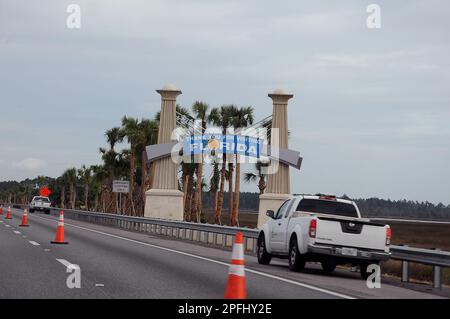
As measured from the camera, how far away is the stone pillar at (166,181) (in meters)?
49.5

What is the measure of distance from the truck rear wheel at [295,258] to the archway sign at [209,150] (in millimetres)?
27891

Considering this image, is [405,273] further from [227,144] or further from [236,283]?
[227,144]

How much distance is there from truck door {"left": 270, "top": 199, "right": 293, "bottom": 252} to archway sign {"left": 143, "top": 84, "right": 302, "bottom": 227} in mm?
26154

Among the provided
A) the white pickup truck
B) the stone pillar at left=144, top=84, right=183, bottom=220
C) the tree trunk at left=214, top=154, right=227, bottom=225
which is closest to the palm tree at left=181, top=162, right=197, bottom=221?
the tree trunk at left=214, top=154, right=227, bottom=225

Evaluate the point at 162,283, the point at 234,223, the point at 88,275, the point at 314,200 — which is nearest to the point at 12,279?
the point at 88,275

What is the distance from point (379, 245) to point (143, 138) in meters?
61.8

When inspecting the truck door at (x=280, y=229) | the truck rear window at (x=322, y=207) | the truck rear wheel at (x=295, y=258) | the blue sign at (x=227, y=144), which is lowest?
the truck rear wheel at (x=295, y=258)

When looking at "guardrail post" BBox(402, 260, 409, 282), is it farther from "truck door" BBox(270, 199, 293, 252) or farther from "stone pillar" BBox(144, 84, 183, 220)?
"stone pillar" BBox(144, 84, 183, 220)

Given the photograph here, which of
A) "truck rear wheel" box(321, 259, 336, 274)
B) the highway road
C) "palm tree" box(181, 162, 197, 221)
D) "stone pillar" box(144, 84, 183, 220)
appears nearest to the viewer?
the highway road

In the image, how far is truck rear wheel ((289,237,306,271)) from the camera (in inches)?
669

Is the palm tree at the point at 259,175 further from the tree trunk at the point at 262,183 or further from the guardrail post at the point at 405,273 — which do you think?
the guardrail post at the point at 405,273

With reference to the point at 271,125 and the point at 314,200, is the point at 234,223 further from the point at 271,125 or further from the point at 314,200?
the point at 314,200

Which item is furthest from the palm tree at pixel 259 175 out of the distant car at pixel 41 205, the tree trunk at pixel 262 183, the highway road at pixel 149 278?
the highway road at pixel 149 278

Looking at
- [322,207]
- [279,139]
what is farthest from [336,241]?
[279,139]
